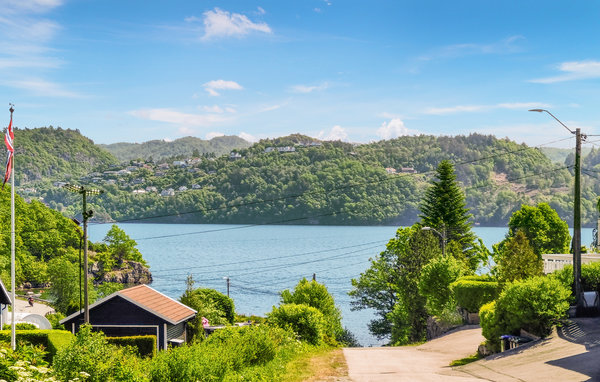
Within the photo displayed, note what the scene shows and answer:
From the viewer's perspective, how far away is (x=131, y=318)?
3719 centimetres

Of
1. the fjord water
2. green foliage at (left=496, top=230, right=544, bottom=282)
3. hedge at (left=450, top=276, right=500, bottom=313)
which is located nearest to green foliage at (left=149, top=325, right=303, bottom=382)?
green foliage at (left=496, top=230, right=544, bottom=282)

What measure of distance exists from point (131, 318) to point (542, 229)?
6095 centimetres

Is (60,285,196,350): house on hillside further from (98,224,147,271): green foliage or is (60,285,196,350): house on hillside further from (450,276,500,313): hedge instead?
(98,224,147,271): green foliage

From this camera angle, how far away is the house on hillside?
37.0m

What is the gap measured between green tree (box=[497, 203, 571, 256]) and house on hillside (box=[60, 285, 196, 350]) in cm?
5420

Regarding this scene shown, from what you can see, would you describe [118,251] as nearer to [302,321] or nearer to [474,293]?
[302,321]

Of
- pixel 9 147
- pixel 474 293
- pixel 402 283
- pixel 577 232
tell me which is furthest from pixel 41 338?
pixel 402 283

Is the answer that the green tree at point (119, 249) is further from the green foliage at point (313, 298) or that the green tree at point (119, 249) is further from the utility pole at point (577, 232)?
the utility pole at point (577, 232)

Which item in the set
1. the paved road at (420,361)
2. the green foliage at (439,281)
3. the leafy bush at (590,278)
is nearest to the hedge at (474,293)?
the paved road at (420,361)

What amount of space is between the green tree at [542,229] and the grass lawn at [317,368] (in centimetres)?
5920

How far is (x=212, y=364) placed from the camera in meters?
14.9

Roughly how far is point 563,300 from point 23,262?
4163 inches

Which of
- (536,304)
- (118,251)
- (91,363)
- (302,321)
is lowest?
(118,251)

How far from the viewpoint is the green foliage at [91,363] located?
13.4 m
